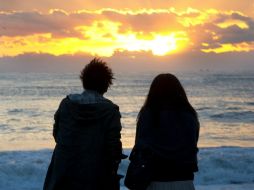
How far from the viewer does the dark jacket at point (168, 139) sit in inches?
137

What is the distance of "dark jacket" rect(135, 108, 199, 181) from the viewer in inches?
137

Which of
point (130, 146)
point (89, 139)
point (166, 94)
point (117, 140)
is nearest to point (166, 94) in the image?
point (166, 94)

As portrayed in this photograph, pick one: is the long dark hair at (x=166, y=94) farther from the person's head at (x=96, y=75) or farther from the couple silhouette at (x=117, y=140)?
the person's head at (x=96, y=75)

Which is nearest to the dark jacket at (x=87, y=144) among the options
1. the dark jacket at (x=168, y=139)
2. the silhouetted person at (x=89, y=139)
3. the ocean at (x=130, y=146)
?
the silhouetted person at (x=89, y=139)

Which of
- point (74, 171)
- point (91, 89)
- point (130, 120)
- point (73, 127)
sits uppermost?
point (91, 89)

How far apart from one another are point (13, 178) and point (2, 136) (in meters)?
9.87

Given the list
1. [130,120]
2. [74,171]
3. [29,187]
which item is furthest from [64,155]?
[130,120]

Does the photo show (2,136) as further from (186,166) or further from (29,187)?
(186,166)

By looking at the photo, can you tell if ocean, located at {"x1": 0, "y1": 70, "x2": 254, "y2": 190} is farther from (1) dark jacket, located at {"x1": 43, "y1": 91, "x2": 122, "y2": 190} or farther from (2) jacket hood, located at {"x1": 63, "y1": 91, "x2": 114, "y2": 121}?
(2) jacket hood, located at {"x1": 63, "y1": 91, "x2": 114, "y2": 121}

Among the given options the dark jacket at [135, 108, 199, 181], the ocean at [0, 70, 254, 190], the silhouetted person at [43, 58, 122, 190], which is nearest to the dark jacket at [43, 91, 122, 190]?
the silhouetted person at [43, 58, 122, 190]

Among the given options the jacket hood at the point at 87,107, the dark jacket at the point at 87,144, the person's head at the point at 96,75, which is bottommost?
the dark jacket at the point at 87,144

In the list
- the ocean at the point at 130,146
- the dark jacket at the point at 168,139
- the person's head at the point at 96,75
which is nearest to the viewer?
the dark jacket at the point at 168,139

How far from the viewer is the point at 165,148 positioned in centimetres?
348

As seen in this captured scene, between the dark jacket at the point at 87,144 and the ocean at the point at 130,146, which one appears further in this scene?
the ocean at the point at 130,146
